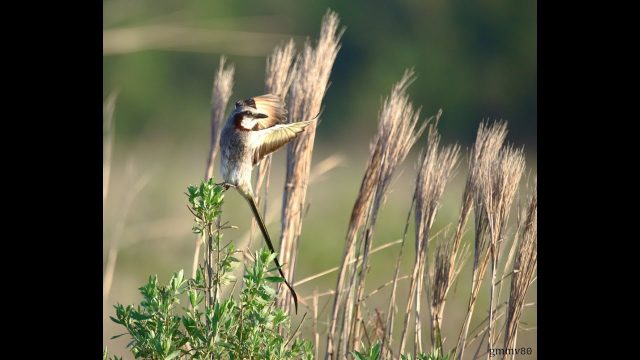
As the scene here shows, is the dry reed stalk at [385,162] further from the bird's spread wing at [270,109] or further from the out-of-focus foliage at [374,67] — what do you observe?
the out-of-focus foliage at [374,67]

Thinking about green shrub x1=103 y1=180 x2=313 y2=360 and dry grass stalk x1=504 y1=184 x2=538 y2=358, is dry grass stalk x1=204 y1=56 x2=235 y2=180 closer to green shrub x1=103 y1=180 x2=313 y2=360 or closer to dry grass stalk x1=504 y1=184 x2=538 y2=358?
green shrub x1=103 y1=180 x2=313 y2=360

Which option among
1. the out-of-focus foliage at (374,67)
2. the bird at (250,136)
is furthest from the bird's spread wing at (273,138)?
the out-of-focus foliage at (374,67)

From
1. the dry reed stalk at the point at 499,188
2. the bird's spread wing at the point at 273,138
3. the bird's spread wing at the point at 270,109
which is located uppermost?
the bird's spread wing at the point at 270,109

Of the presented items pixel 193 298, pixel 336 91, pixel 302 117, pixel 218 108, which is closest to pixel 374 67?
pixel 336 91

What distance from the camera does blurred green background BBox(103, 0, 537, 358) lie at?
633cm

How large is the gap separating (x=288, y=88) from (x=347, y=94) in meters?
5.82

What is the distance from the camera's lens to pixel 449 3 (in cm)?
889

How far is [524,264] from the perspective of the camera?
2.30 metres

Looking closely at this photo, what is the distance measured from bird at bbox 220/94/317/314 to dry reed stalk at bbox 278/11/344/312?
0.64 ft

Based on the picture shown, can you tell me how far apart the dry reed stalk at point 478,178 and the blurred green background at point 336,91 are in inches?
131

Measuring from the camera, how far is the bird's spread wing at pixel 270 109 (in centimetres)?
231

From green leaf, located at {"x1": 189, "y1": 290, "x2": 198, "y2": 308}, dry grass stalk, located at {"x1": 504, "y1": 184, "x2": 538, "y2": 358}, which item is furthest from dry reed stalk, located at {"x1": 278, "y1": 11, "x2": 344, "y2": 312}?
dry grass stalk, located at {"x1": 504, "y1": 184, "x2": 538, "y2": 358}

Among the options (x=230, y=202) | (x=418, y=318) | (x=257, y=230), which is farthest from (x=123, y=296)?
(x=418, y=318)

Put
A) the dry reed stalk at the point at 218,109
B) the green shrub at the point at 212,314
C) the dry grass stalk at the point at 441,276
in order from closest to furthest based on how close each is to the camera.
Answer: the green shrub at the point at 212,314 < the dry grass stalk at the point at 441,276 < the dry reed stalk at the point at 218,109
